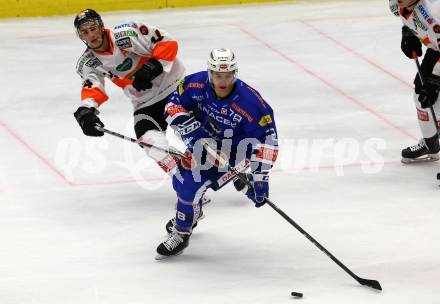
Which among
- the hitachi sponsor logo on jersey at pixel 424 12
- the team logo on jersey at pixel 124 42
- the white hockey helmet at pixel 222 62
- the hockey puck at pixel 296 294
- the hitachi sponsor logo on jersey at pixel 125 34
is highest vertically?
the white hockey helmet at pixel 222 62

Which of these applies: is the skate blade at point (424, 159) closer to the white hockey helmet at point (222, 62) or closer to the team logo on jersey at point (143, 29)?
the team logo on jersey at point (143, 29)

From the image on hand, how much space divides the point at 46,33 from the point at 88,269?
4465mm

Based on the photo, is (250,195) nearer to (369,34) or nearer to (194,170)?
(194,170)

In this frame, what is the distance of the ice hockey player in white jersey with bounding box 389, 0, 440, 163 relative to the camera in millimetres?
7031

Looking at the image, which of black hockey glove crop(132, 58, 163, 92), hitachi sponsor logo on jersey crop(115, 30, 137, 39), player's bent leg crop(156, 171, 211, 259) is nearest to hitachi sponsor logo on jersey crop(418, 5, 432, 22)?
black hockey glove crop(132, 58, 163, 92)

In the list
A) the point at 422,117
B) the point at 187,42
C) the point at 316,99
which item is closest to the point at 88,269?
the point at 422,117

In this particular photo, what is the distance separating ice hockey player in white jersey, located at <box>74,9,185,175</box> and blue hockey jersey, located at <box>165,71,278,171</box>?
0.48 m

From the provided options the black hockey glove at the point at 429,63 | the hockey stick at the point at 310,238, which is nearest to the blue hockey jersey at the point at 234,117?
the hockey stick at the point at 310,238

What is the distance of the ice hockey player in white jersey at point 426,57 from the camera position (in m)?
7.03

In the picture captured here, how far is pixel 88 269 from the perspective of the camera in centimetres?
598

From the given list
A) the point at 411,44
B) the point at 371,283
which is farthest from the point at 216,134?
the point at 411,44

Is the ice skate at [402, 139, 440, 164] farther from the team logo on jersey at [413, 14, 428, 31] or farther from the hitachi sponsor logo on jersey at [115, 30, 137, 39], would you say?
the hitachi sponsor logo on jersey at [115, 30, 137, 39]

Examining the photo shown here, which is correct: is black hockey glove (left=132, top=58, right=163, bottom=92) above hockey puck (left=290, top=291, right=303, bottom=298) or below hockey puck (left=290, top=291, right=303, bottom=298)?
above

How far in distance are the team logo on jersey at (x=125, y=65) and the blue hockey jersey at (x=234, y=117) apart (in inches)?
30.6
